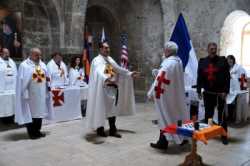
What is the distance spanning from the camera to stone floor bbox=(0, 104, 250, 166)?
4074mm

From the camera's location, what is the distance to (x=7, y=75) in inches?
248

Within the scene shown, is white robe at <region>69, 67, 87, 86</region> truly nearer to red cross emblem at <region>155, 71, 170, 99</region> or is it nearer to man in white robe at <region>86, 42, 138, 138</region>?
man in white robe at <region>86, 42, 138, 138</region>

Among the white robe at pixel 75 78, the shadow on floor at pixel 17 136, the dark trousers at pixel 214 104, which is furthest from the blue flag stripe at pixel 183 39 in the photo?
the shadow on floor at pixel 17 136

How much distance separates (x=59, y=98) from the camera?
6168 mm

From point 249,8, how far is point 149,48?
10.4 ft

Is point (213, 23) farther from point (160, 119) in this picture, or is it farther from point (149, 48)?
point (160, 119)

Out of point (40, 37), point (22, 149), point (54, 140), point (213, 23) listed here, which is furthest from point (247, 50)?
point (22, 149)

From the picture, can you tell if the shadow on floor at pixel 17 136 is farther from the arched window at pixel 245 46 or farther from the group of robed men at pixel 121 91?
the arched window at pixel 245 46

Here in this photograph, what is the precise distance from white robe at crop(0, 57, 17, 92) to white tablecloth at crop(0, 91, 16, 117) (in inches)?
19.5

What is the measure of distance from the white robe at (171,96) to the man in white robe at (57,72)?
3015 mm

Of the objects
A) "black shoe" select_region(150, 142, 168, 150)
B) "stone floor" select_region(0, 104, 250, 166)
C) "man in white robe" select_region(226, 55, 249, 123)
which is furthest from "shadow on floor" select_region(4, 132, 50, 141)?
"man in white robe" select_region(226, 55, 249, 123)

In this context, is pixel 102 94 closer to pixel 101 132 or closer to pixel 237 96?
pixel 101 132

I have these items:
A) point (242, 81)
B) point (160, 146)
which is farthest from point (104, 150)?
point (242, 81)

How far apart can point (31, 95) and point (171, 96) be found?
7.31ft
